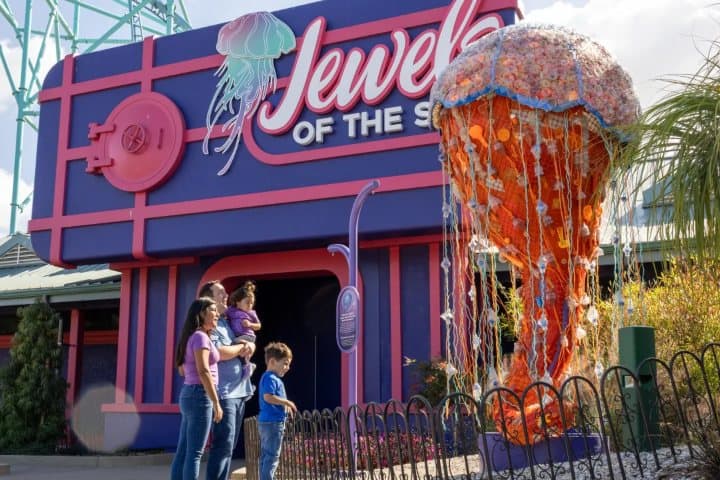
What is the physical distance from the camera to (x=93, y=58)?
15.5 meters

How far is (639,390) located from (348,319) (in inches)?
201

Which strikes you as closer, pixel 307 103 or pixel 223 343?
pixel 223 343

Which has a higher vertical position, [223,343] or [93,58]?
[93,58]

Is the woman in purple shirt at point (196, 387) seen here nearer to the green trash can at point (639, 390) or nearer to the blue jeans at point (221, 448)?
the blue jeans at point (221, 448)

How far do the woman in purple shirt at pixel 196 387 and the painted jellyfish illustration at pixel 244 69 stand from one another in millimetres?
8181

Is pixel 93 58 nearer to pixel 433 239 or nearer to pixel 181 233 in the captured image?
pixel 181 233

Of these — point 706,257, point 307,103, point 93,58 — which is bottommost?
point 706,257

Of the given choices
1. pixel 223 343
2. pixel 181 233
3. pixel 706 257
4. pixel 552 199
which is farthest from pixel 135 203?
pixel 706 257

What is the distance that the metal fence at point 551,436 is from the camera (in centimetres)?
464

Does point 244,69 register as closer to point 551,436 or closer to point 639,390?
point 551,436

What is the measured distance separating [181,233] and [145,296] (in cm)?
176

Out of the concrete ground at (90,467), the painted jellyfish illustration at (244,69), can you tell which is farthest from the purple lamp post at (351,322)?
the painted jellyfish illustration at (244,69)

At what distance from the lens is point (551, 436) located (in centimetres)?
595

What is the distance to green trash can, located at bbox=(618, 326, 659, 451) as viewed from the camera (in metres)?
5.09
